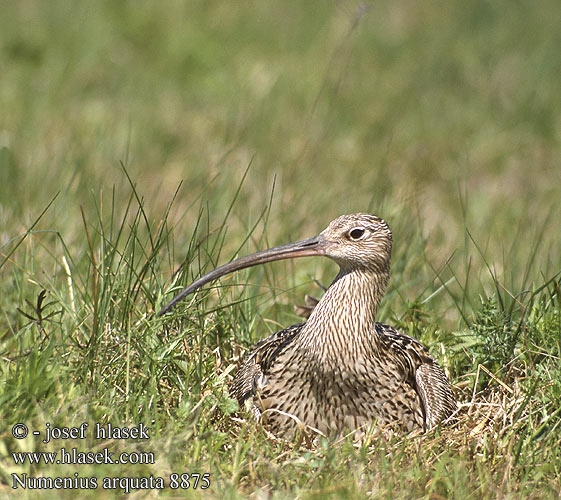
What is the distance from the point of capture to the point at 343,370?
13.0 ft

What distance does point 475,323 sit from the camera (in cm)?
434

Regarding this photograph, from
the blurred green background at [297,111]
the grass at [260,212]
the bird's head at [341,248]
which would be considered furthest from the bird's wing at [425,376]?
the blurred green background at [297,111]

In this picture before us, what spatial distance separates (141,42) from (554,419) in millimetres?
7330

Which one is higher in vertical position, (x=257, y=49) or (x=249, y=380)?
(x=257, y=49)

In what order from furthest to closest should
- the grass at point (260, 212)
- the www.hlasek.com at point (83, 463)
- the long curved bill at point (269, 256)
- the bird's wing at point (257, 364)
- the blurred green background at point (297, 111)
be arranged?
the blurred green background at point (297, 111)
the bird's wing at point (257, 364)
the long curved bill at point (269, 256)
the grass at point (260, 212)
the www.hlasek.com at point (83, 463)

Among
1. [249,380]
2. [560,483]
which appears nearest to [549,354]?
[560,483]

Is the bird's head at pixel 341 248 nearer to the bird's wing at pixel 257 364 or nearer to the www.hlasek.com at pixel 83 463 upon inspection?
the bird's wing at pixel 257 364

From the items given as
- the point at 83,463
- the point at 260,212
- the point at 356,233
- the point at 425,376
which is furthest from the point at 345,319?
the point at 260,212

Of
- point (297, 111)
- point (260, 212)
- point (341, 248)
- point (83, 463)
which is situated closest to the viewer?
point (83, 463)

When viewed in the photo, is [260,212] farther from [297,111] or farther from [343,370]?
[343,370]

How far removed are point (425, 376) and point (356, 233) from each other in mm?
754

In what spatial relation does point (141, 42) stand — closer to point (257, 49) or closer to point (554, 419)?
point (257, 49)

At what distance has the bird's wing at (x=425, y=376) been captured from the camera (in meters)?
3.98

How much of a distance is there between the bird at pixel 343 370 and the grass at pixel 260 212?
0.17 metres
